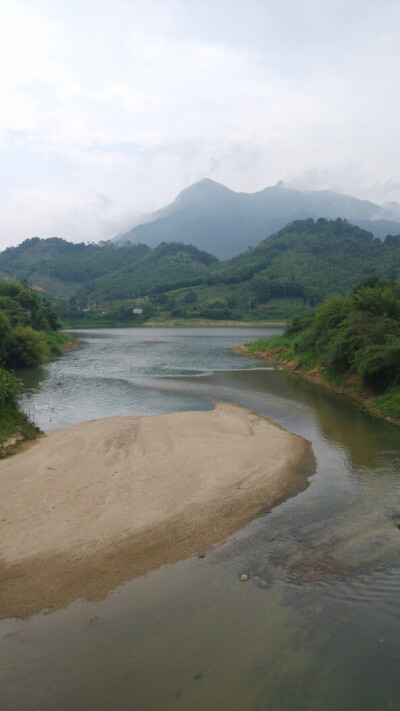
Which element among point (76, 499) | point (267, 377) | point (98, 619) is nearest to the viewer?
point (98, 619)

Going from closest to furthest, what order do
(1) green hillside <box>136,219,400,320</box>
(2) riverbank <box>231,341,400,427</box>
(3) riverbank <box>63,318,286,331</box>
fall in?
1. (2) riverbank <box>231,341,400,427</box>
2. (3) riverbank <box>63,318,286,331</box>
3. (1) green hillside <box>136,219,400,320</box>

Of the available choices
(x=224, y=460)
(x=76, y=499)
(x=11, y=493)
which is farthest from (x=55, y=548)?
(x=224, y=460)

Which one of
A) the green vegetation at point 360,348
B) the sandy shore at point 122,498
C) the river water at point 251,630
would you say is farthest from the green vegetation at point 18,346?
the green vegetation at point 360,348

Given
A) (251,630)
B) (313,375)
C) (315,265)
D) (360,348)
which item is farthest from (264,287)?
(251,630)

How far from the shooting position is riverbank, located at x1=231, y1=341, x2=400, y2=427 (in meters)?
28.1

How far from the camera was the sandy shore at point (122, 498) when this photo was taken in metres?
10.0

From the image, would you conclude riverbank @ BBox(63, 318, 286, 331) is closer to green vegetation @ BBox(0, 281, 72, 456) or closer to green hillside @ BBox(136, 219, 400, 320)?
green hillside @ BBox(136, 219, 400, 320)

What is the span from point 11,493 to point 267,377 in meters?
32.0

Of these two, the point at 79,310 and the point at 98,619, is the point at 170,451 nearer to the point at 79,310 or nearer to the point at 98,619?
the point at 98,619

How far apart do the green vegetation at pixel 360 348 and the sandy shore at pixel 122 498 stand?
947 cm

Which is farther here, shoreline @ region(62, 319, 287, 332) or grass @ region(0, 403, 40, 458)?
shoreline @ region(62, 319, 287, 332)

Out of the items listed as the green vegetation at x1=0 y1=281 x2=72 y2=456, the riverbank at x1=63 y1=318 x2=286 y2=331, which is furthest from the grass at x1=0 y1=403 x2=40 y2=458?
the riverbank at x1=63 y1=318 x2=286 y2=331

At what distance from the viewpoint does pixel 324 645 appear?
25.9 feet

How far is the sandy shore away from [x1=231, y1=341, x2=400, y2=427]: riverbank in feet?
27.9
